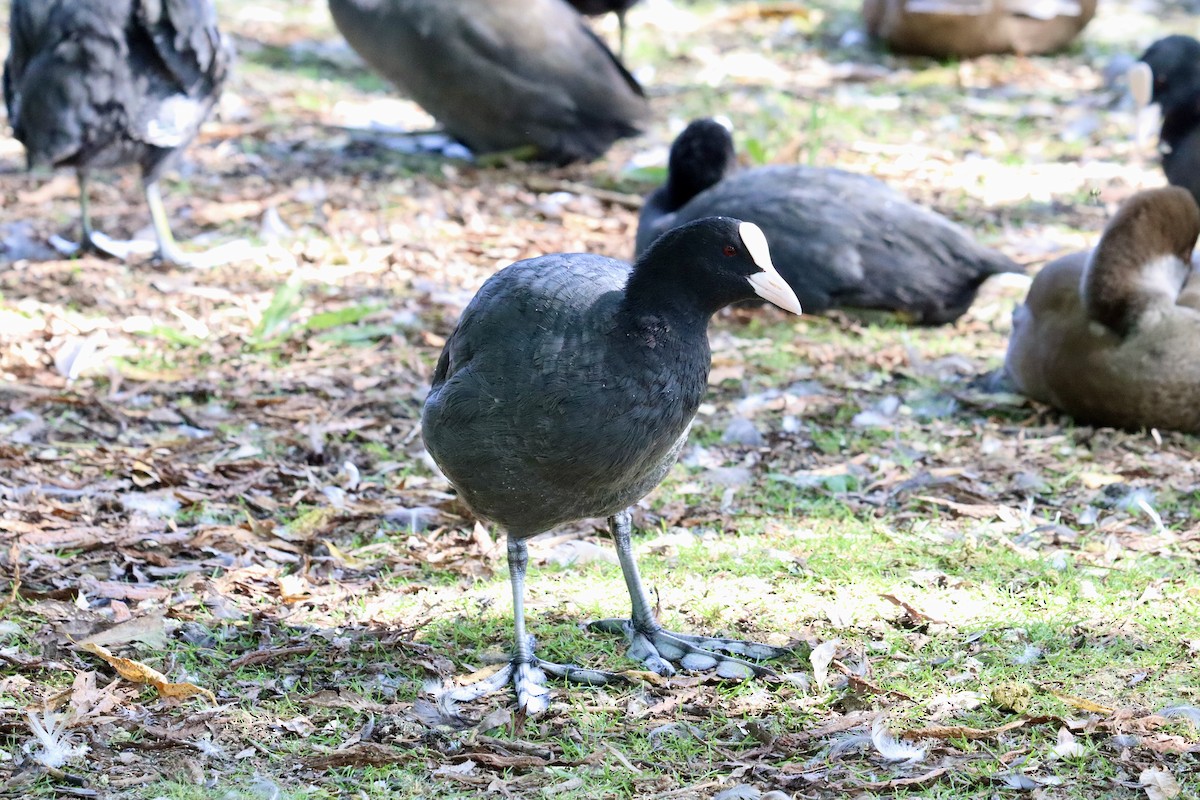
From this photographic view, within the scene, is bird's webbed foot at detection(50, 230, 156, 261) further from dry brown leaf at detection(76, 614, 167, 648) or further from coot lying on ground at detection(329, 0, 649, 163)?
dry brown leaf at detection(76, 614, 167, 648)

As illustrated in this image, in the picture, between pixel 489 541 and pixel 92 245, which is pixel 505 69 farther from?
pixel 489 541

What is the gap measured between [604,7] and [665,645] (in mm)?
8114

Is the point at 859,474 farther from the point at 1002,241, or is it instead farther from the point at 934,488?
the point at 1002,241

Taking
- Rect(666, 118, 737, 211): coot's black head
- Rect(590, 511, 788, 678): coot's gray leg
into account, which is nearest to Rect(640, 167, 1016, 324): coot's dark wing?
Rect(666, 118, 737, 211): coot's black head

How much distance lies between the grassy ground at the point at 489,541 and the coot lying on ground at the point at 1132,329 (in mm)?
175

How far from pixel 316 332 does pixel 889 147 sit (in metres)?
4.75

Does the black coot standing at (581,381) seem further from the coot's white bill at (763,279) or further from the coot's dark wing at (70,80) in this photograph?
the coot's dark wing at (70,80)

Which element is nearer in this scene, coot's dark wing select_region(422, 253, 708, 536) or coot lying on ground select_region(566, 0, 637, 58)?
coot's dark wing select_region(422, 253, 708, 536)

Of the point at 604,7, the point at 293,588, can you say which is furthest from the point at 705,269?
the point at 604,7

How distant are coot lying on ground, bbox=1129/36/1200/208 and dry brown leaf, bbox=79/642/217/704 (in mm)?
6346

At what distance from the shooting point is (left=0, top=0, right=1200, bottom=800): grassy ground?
334 centimetres

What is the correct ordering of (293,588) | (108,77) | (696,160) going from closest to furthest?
1. (293,588)
2. (108,77)
3. (696,160)

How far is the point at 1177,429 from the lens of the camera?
5594mm

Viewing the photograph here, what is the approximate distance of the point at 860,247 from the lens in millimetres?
6684
